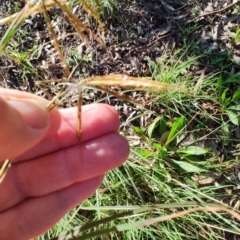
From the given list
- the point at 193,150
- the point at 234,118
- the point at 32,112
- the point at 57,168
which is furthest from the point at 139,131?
the point at 32,112

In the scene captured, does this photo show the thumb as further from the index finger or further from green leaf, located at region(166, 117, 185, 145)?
green leaf, located at region(166, 117, 185, 145)

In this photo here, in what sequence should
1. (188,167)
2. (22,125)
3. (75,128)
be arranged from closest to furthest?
(22,125)
(75,128)
(188,167)

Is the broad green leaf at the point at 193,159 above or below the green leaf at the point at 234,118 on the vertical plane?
below

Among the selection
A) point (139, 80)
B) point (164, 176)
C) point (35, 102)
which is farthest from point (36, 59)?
point (139, 80)

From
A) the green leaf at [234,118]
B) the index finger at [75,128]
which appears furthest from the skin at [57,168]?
the green leaf at [234,118]

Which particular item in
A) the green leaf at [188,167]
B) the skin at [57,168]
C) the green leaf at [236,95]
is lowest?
the green leaf at [188,167]

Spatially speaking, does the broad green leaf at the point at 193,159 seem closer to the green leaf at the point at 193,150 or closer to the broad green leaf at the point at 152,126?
the green leaf at the point at 193,150

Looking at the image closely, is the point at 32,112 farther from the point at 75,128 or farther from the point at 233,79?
the point at 233,79

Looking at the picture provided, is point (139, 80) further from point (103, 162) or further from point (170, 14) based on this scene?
point (170, 14)
